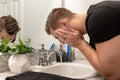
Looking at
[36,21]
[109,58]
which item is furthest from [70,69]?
[109,58]

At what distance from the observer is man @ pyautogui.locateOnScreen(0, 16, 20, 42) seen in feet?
4.99

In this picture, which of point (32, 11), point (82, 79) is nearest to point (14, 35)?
point (32, 11)

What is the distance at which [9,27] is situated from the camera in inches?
60.5

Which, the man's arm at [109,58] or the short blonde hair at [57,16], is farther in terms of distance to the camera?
the short blonde hair at [57,16]

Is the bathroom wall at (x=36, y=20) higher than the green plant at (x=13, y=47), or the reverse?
the bathroom wall at (x=36, y=20)

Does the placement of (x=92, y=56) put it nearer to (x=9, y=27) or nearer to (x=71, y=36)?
(x=71, y=36)

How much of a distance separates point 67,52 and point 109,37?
35.1 inches

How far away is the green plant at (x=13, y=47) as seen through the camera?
4.71ft

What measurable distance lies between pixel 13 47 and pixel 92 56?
59 cm

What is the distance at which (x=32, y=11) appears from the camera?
69.4 inches

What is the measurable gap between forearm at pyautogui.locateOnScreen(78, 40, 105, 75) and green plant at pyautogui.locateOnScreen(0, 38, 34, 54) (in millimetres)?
411

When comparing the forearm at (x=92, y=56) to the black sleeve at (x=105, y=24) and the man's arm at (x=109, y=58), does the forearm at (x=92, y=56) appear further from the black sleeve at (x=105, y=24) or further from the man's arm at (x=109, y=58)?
the black sleeve at (x=105, y=24)

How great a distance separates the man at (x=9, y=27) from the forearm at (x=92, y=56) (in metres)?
0.56

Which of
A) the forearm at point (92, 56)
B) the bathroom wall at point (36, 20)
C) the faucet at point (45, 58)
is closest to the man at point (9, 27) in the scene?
the bathroom wall at point (36, 20)
